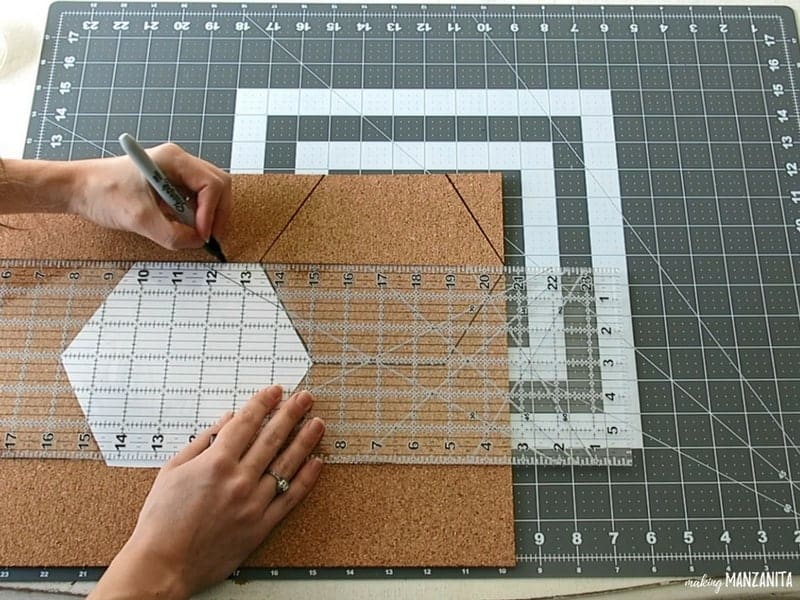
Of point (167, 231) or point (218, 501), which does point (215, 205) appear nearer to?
point (167, 231)

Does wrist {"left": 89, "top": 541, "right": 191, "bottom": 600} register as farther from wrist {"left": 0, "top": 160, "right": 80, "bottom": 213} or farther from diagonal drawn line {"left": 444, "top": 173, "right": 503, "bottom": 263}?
diagonal drawn line {"left": 444, "top": 173, "right": 503, "bottom": 263}

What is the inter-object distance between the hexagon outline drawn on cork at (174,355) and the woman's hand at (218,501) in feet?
0.20

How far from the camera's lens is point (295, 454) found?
1.13m

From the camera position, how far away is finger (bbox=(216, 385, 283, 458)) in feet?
3.58

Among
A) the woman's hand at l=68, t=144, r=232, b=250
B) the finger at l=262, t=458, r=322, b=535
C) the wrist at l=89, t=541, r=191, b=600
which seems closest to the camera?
the wrist at l=89, t=541, r=191, b=600

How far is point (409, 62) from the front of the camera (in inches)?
56.3

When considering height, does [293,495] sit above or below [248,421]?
below

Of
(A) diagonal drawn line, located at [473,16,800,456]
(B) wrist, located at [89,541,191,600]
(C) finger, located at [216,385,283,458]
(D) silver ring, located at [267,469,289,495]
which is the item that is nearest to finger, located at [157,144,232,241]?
(C) finger, located at [216,385,283,458]

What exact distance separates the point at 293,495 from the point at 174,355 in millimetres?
349

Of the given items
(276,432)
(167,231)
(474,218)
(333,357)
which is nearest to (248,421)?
(276,432)

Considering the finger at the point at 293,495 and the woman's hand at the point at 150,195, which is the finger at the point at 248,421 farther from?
the woman's hand at the point at 150,195

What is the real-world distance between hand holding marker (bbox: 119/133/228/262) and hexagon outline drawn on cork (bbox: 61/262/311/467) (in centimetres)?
5

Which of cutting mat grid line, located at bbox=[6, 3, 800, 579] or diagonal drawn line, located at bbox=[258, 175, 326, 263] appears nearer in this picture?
cutting mat grid line, located at bbox=[6, 3, 800, 579]

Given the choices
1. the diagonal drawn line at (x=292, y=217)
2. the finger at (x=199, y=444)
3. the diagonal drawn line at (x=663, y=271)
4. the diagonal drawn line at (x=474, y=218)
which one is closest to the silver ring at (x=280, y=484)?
the finger at (x=199, y=444)
